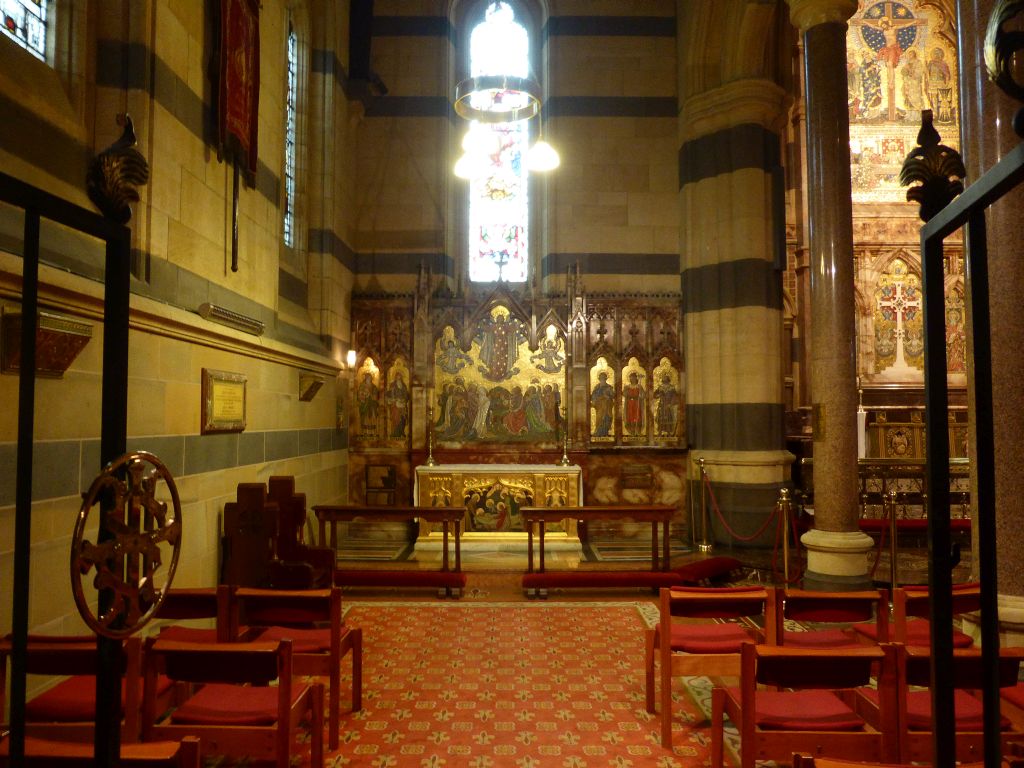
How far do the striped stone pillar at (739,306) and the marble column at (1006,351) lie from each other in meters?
5.72

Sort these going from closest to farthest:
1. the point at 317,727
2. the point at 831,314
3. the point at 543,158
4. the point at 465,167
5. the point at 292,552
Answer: the point at 317,727
the point at 292,552
the point at 831,314
the point at 543,158
the point at 465,167

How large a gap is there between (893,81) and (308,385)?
13.2 meters

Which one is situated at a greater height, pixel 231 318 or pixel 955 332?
pixel 955 332

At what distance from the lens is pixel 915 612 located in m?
4.03

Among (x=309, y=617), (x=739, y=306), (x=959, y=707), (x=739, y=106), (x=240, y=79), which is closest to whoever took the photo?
(x=959, y=707)

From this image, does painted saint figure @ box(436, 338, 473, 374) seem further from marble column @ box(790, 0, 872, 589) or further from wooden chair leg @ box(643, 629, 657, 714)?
wooden chair leg @ box(643, 629, 657, 714)

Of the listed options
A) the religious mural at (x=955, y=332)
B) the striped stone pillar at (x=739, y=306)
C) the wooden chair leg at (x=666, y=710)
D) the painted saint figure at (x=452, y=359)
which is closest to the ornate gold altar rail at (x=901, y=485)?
the striped stone pillar at (x=739, y=306)

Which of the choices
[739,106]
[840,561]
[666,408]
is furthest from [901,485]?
[739,106]

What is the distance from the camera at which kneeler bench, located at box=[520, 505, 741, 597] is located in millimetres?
7535

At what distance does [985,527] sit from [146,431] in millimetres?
5304

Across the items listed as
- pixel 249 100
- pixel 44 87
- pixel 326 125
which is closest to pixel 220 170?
pixel 249 100

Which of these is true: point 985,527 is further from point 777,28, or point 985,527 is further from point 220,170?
point 777,28

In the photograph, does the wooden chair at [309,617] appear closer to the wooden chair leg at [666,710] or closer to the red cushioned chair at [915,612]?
the wooden chair leg at [666,710]

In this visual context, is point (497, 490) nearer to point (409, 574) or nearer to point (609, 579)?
point (409, 574)
